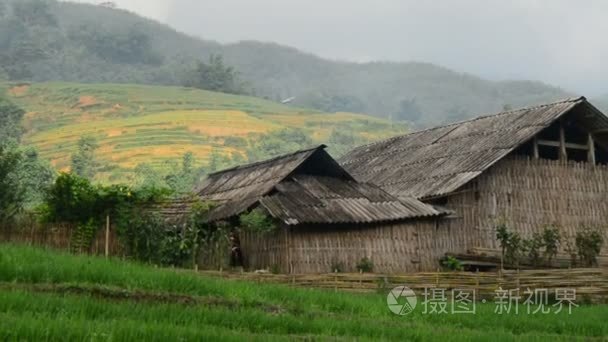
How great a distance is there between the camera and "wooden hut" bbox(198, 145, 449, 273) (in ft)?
60.3

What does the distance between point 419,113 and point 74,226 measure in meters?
110

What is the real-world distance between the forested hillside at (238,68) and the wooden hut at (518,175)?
73.6 m

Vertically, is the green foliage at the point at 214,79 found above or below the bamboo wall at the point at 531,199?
above

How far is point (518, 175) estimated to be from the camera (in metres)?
22.2

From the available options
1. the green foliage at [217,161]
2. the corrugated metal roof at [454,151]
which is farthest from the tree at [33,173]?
the corrugated metal roof at [454,151]

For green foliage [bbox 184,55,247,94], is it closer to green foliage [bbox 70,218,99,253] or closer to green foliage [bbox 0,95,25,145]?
green foliage [bbox 0,95,25,145]

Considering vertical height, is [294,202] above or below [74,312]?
above

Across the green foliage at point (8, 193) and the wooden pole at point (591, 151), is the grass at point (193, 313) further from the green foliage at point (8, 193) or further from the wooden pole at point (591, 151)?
the wooden pole at point (591, 151)

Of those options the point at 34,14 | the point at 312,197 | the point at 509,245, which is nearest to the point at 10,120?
the point at 312,197

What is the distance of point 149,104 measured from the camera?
248 feet

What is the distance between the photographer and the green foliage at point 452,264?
20250 mm

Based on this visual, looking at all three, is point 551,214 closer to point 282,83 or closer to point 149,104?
point 149,104

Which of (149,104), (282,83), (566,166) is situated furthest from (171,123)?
(282,83)

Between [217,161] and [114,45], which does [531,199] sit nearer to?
[217,161]
